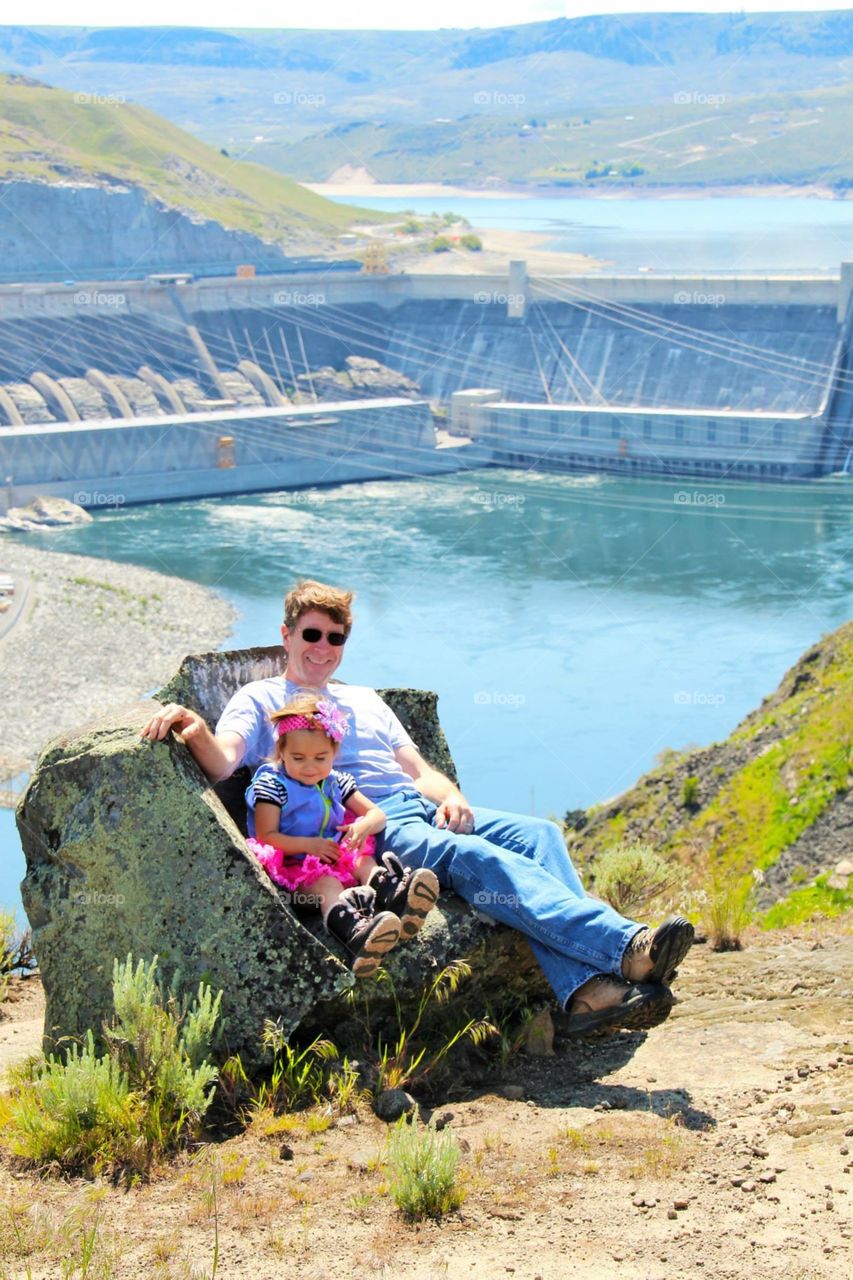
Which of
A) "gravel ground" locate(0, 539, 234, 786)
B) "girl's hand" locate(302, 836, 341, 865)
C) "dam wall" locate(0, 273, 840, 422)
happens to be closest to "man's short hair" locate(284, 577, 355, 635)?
"girl's hand" locate(302, 836, 341, 865)

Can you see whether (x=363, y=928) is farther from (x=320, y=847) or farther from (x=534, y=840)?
(x=534, y=840)

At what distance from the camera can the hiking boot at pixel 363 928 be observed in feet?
15.4

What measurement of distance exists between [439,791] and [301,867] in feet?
2.14

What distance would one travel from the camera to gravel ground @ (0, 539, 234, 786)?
107 feet

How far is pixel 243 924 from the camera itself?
4.73 m

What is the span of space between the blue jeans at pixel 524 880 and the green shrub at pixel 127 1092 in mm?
880

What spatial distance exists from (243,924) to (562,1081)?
1.02 meters

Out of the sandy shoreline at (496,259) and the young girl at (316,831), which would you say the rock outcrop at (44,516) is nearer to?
the young girl at (316,831)

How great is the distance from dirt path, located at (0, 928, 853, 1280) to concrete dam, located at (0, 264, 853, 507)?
51605 millimetres

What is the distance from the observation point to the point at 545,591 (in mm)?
42000

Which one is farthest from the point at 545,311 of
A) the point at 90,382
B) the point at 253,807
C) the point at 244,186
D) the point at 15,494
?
the point at 253,807

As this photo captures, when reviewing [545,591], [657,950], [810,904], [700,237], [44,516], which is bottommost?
[44,516]

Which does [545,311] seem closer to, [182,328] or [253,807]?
[182,328]

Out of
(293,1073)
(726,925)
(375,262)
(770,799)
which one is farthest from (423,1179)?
(375,262)
